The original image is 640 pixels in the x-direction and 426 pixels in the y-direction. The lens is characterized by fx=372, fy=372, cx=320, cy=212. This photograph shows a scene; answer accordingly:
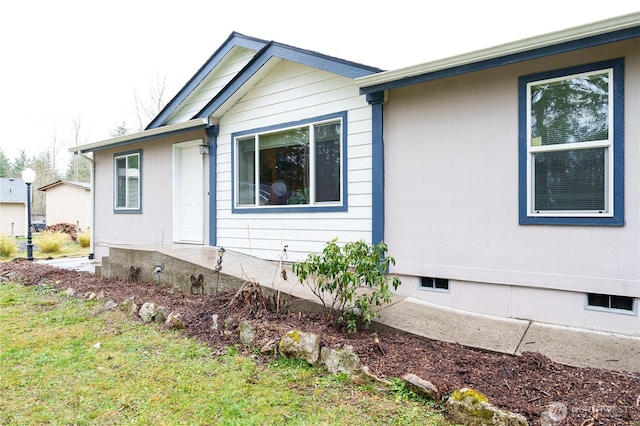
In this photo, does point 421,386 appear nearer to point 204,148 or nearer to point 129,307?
point 129,307

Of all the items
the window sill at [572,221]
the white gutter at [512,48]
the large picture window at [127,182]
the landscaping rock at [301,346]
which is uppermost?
the white gutter at [512,48]

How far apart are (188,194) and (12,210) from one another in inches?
965

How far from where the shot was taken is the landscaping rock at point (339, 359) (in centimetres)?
316

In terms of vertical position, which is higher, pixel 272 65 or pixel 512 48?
pixel 272 65

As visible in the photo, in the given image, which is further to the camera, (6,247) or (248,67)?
(6,247)

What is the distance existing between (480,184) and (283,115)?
11.4 feet

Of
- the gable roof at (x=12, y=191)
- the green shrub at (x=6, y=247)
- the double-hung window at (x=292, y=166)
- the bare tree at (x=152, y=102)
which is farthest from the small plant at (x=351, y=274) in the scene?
the gable roof at (x=12, y=191)

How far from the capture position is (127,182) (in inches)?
367

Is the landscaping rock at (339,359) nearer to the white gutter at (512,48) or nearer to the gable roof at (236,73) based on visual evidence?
the white gutter at (512,48)

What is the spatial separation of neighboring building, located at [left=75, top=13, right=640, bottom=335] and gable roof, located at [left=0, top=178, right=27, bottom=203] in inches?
982

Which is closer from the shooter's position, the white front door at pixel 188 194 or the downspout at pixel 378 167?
the downspout at pixel 378 167

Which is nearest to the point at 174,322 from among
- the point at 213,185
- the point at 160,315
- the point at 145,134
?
the point at 160,315

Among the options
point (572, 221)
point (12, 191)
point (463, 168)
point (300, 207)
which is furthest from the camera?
point (12, 191)

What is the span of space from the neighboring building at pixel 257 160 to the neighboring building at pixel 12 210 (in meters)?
21.3
